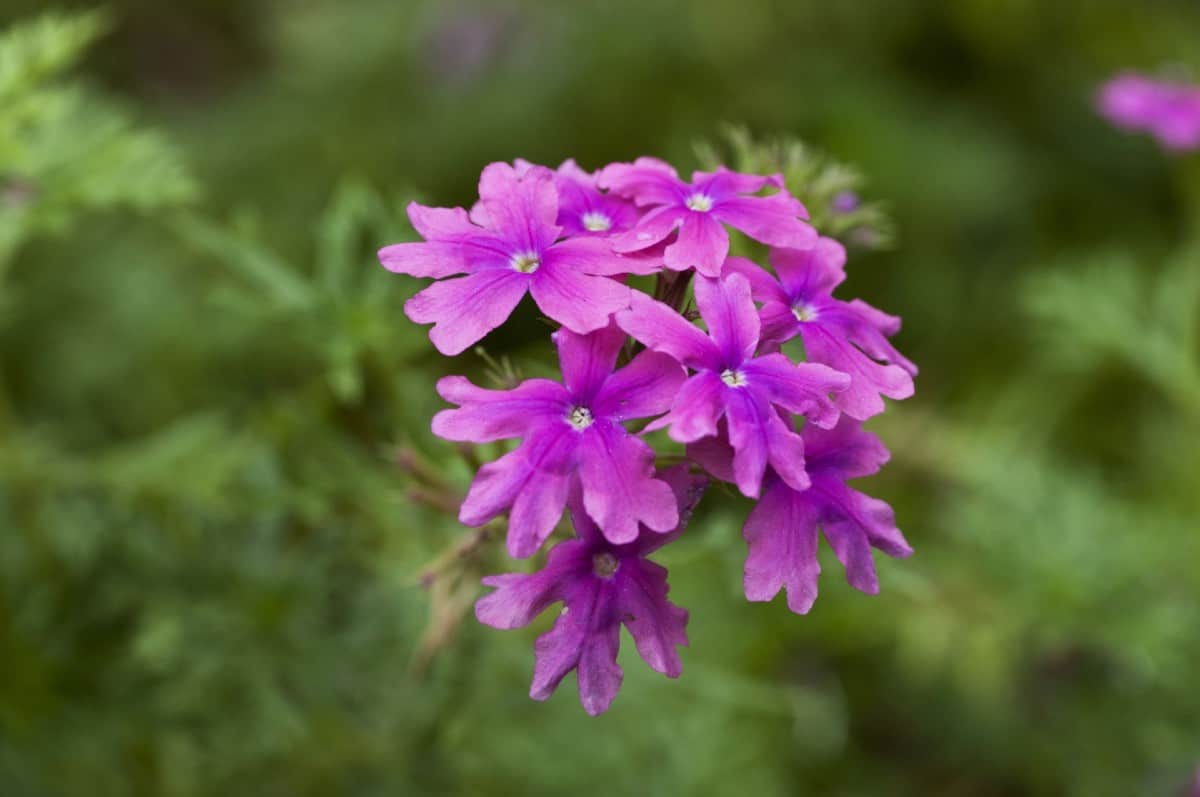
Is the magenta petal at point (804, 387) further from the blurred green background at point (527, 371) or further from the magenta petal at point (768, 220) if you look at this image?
the blurred green background at point (527, 371)

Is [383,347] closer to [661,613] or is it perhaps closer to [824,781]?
[661,613]

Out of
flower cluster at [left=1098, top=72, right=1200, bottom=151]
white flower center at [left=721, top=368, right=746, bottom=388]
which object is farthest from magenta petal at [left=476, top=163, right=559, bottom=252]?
flower cluster at [left=1098, top=72, right=1200, bottom=151]

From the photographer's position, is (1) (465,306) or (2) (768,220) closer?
(1) (465,306)

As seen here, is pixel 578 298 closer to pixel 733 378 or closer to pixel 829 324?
pixel 733 378

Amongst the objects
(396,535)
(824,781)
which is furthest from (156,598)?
(824,781)

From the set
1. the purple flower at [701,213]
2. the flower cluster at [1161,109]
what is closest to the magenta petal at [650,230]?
the purple flower at [701,213]

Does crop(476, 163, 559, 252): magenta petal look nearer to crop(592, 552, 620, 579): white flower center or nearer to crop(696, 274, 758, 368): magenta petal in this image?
crop(696, 274, 758, 368): magenta petal

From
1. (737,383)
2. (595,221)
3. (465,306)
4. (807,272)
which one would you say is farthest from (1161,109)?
(465,306)
